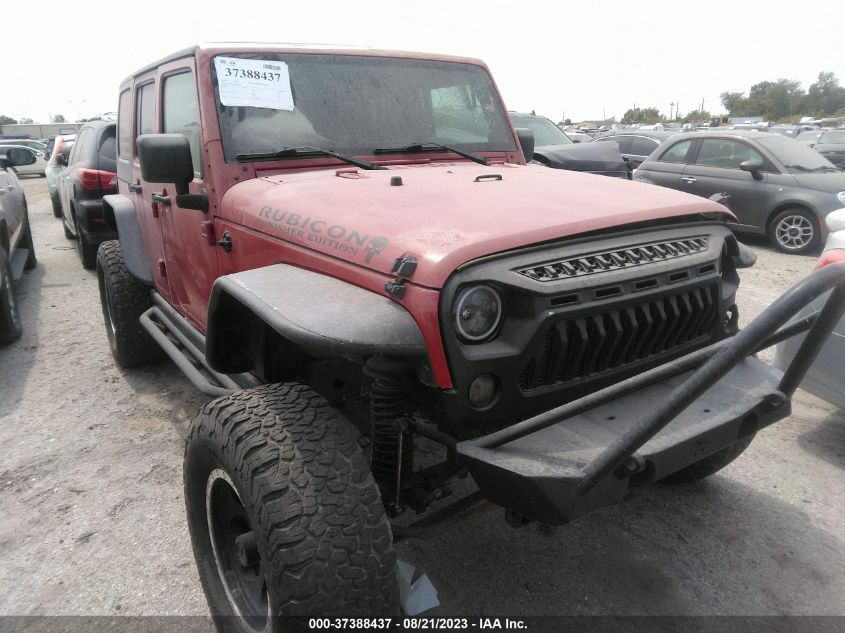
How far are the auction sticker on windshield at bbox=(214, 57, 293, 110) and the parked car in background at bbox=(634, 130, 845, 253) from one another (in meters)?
6.06

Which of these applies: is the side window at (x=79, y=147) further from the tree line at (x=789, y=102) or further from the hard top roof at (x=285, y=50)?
the tree line at (x=789, y=102)

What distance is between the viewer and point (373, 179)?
271cm

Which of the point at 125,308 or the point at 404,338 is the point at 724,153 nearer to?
the point at 125,308

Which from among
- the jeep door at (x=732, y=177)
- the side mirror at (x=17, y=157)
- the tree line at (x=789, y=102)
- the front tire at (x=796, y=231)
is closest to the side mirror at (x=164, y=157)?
the side mirror at (x=17, y=157)

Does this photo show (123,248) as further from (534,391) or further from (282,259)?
(534,391)

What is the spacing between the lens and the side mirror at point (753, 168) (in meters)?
8.74

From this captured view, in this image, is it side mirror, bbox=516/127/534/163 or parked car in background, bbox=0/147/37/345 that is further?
parked car in background, bbox=0/147/37/345

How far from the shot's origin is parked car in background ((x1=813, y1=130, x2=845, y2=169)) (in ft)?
46.0

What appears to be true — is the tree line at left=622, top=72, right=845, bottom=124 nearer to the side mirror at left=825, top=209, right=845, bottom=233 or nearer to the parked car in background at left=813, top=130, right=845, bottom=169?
the parked car in background at left=813, top=130, right=845, bottom=169

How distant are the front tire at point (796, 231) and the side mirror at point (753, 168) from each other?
23.8 inches


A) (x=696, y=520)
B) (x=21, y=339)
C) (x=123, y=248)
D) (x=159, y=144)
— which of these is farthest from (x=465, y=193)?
(x=21, y=339)

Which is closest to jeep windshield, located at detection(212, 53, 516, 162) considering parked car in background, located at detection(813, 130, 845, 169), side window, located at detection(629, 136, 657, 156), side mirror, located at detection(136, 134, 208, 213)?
side mirror, located at detection(136, 134, 208, 213)

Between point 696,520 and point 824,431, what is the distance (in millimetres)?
1404

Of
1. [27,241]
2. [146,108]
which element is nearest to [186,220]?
[146,108]
